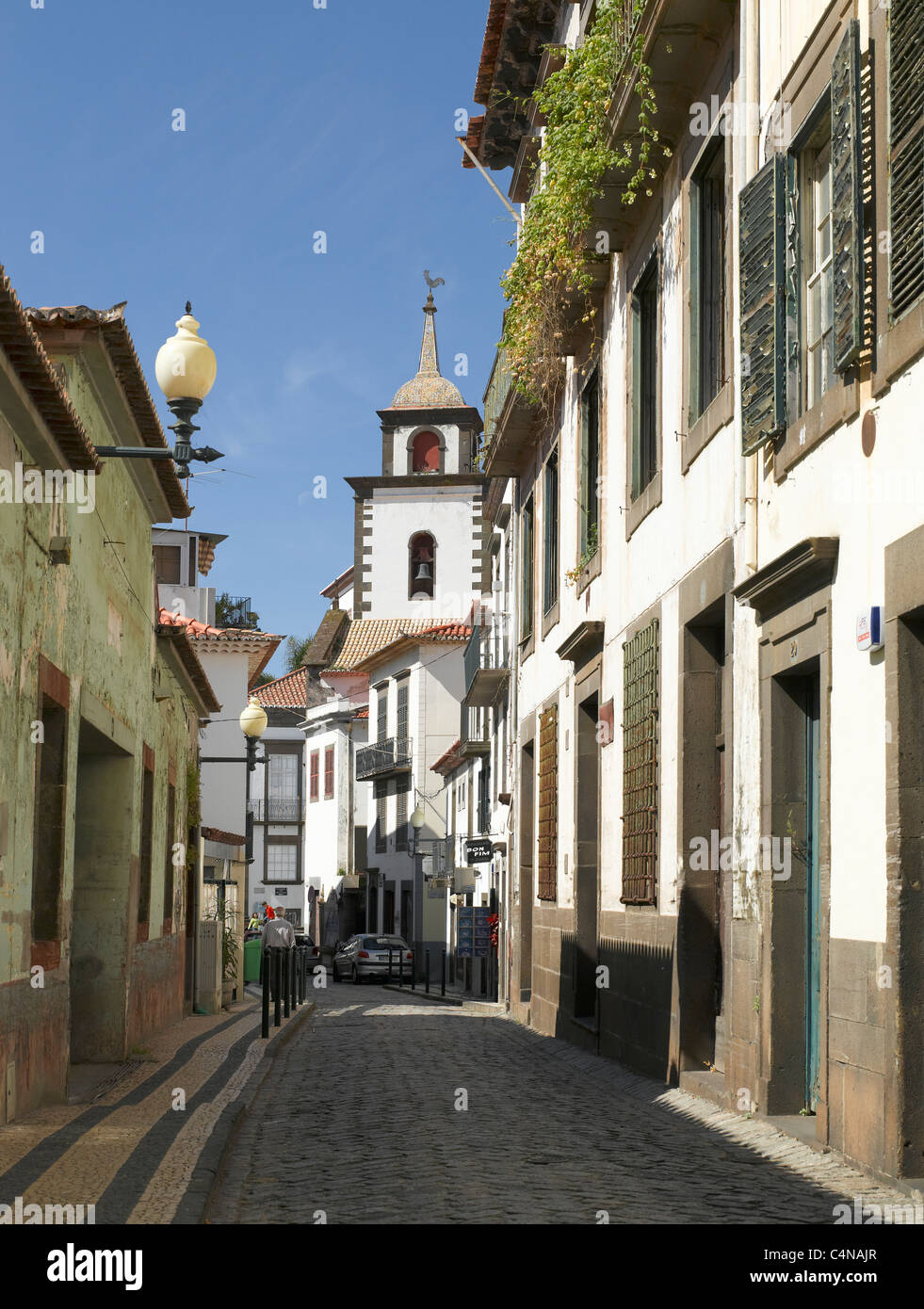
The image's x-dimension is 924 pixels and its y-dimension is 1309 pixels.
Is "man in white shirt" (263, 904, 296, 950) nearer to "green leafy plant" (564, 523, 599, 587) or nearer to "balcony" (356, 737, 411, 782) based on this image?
"green leafy plant" (564, 523, 599, 587)

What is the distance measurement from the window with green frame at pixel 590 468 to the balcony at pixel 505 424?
2.37 metres

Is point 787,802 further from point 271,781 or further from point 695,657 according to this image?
point 271,781

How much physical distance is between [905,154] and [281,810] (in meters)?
60.8

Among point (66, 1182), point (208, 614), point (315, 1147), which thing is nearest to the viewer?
point (66, 1182)

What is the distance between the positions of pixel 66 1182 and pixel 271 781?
60.1 meters

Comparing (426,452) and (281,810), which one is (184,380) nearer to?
(426,452)

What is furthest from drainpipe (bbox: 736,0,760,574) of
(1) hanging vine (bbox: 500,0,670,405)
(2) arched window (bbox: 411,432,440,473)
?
(2) arched window (bbox: 411,432,440,473)

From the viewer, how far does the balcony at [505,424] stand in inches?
816

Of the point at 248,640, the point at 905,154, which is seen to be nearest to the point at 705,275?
the point at 905,154

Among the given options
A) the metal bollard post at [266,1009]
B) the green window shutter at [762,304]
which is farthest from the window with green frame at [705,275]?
the metal bollard post at [266,1009]

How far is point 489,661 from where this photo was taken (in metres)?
31.3

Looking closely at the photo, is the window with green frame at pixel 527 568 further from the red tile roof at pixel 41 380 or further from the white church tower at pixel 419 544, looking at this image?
the white church tower at pixel 419 544

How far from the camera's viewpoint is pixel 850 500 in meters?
8.42

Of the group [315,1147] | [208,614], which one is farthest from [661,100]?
[208,614]
